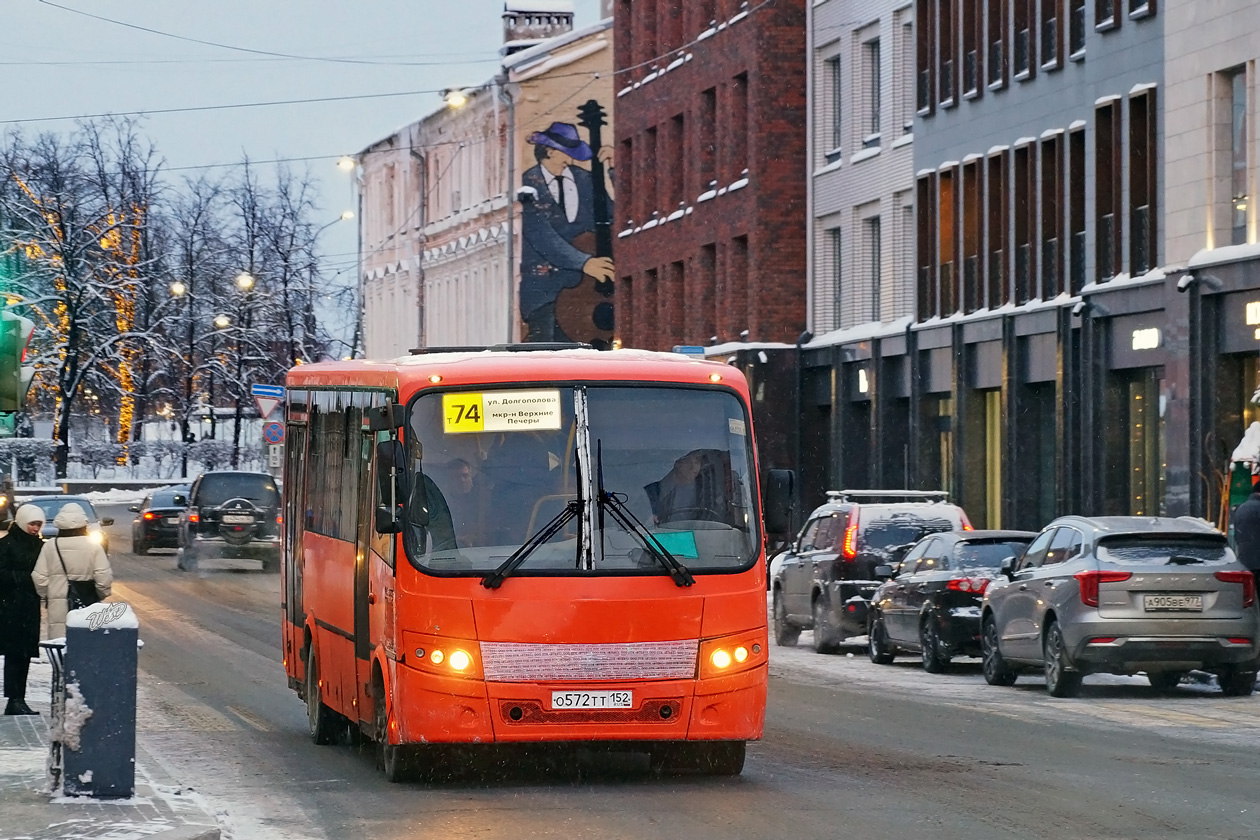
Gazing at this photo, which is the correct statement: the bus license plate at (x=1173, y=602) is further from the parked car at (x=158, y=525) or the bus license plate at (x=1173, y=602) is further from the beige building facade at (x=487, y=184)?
the beige building facade at (x=487, y=184)

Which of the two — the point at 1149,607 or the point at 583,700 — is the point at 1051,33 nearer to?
the point at 1149,607

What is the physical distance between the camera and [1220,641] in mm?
20797

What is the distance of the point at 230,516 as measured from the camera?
45688 mm

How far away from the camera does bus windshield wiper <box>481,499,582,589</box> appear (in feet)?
44.8

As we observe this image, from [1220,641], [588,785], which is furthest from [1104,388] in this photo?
[588,785]

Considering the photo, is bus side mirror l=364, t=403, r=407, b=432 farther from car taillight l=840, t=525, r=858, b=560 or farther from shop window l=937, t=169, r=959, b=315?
shop window l=937, t=169, r=959, b=315

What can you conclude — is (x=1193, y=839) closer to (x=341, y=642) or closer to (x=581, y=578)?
(x=581, y=578)

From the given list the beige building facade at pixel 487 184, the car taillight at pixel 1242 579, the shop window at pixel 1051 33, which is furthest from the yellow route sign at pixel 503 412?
the beige building facade at pixel 487 184

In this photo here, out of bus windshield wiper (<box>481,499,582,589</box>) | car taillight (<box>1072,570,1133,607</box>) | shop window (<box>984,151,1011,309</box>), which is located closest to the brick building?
shop window (<box>984,151,1011,309</box>)


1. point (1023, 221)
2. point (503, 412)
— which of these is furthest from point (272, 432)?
point (503, 412)

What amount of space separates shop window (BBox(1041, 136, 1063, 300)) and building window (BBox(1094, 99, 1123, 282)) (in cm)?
164

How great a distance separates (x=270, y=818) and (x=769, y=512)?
11.2 feet

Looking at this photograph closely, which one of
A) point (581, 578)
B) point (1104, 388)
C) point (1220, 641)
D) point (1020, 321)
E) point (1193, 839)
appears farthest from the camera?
point (1020, 321)

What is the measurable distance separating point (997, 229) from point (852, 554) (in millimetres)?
14346
